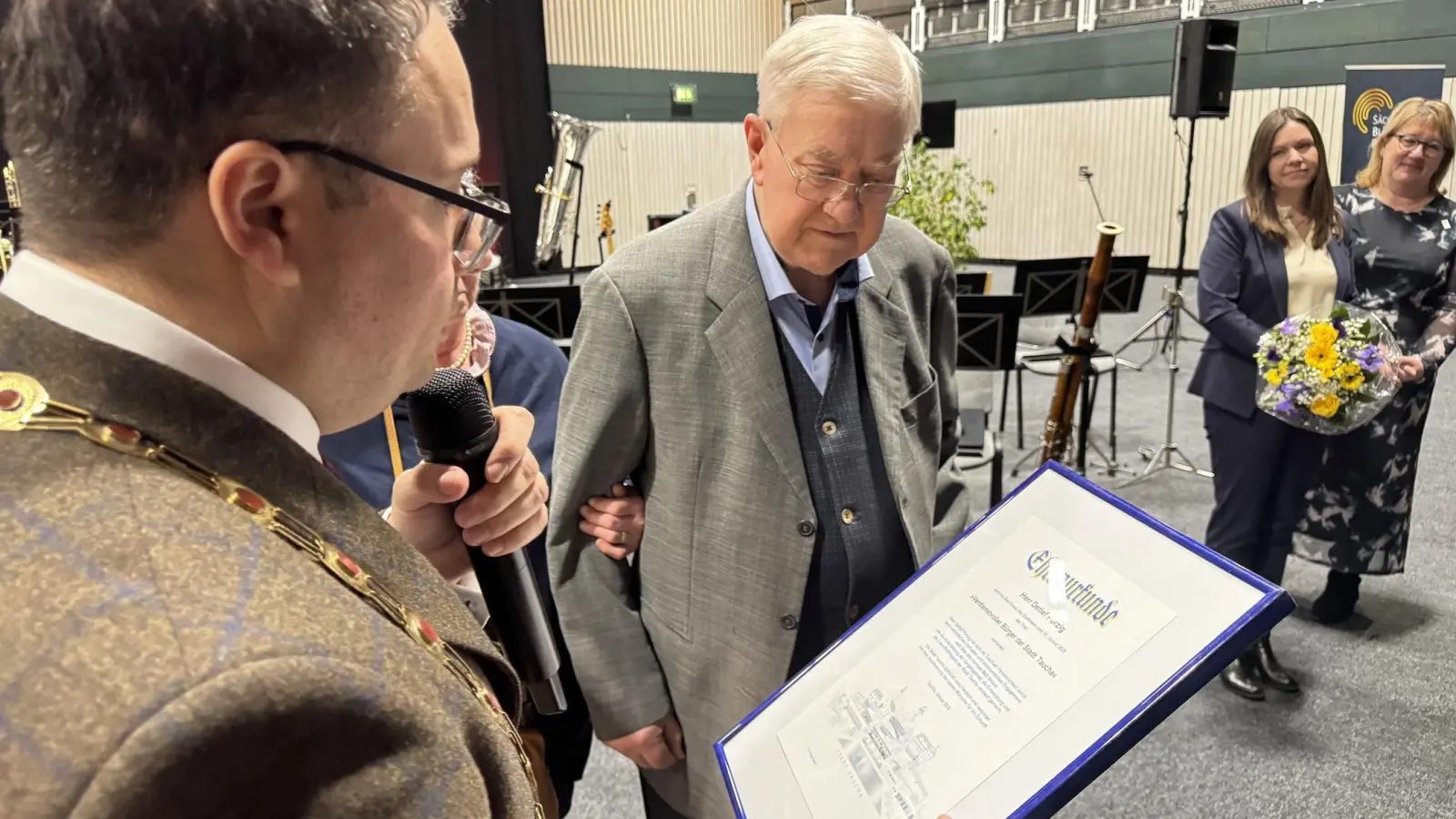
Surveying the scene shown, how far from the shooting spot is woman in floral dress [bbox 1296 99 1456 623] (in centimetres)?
306

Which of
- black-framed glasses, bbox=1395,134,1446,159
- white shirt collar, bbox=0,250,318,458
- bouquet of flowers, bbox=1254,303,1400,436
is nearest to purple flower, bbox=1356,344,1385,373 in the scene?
bouquet of flowers, bbox=1254,303,1400,436

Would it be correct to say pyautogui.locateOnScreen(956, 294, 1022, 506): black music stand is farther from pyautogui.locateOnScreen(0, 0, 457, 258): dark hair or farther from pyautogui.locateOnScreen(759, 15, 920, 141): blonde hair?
pyautogui.locateOnScreen(0, 0, 457, 258): dark hair

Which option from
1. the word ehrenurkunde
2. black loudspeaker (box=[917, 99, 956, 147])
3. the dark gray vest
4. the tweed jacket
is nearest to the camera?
the tweed jacket

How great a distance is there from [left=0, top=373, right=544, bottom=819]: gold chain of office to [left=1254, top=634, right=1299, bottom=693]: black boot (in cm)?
312

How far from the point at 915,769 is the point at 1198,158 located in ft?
37.5

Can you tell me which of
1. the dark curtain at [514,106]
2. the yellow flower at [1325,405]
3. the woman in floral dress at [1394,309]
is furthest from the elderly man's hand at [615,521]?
the dark curtain at [514,106]

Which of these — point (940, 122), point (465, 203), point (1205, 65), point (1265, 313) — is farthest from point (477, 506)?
point (940, 122)

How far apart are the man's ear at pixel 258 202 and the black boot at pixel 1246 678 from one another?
3259 mm

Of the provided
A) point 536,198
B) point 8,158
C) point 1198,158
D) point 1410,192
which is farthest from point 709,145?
point 8,158

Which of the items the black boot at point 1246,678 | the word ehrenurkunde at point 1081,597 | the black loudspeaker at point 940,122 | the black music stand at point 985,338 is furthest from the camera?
the black loudspeaker at point 940,122

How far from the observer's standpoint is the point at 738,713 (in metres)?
1.46

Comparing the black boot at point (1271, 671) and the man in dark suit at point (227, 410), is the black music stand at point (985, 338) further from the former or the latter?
the man in dark suit at point (227, 410)

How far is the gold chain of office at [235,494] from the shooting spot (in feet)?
1.71

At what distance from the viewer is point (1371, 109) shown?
810 centimetres
